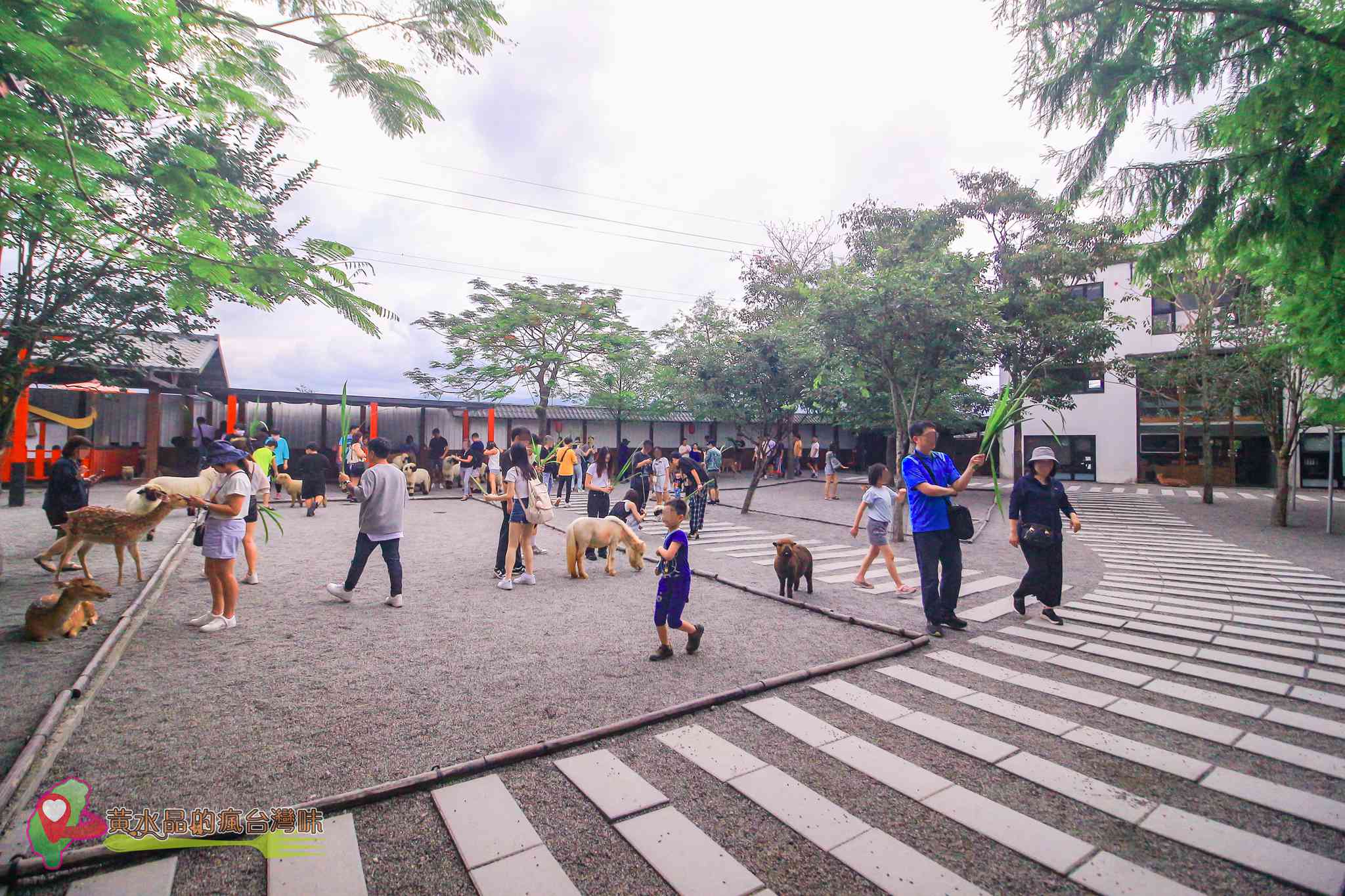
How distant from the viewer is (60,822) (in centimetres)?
255

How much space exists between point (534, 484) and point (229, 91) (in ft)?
15.7

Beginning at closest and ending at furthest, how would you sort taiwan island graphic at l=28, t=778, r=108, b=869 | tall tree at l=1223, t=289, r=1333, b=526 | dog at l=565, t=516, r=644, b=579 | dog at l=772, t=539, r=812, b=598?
1. taiwan island graphic at l=28, t=778, r=108, b=869
2. dog at l=772, t=539, r=812, b=598
3. dog at l=565, t=516, r=644, b=579
4. tall tree at l=1223, t=289, r=1333, b=526

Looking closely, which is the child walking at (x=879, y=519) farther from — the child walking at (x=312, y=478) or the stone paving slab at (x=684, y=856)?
the child walking at (x=312, y=478)

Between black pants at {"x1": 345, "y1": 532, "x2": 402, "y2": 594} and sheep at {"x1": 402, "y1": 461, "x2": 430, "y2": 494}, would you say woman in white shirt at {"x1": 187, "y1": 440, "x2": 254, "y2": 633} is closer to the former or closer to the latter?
black pants at {"x1": 345, "y1": 532, "x2": 402, "y2": 594}

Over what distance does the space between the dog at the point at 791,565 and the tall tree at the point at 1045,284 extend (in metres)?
12.3

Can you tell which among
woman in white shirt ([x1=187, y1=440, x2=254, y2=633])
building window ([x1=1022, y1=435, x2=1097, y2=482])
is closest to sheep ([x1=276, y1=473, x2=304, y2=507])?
woman in white shirt ([x1=187, y1=440, x2=254, y2=633])

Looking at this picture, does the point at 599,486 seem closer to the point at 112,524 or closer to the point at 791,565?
the point at 791,565

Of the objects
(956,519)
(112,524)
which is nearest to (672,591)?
(956,519)

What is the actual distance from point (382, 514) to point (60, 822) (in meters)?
3.80

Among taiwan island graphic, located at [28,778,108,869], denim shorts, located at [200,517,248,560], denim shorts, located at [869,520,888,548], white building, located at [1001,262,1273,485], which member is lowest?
taiwan island graphic, located at [28,778,108,869]

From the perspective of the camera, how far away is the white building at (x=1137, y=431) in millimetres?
24281

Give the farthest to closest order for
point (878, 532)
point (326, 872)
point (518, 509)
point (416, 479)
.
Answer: point (416, 479) → point (878, 532) → point (518, 509) → point (326, 872)

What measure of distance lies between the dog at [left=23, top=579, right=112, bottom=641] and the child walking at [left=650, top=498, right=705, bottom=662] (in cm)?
478

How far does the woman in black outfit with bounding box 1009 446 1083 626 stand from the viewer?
235 inches
